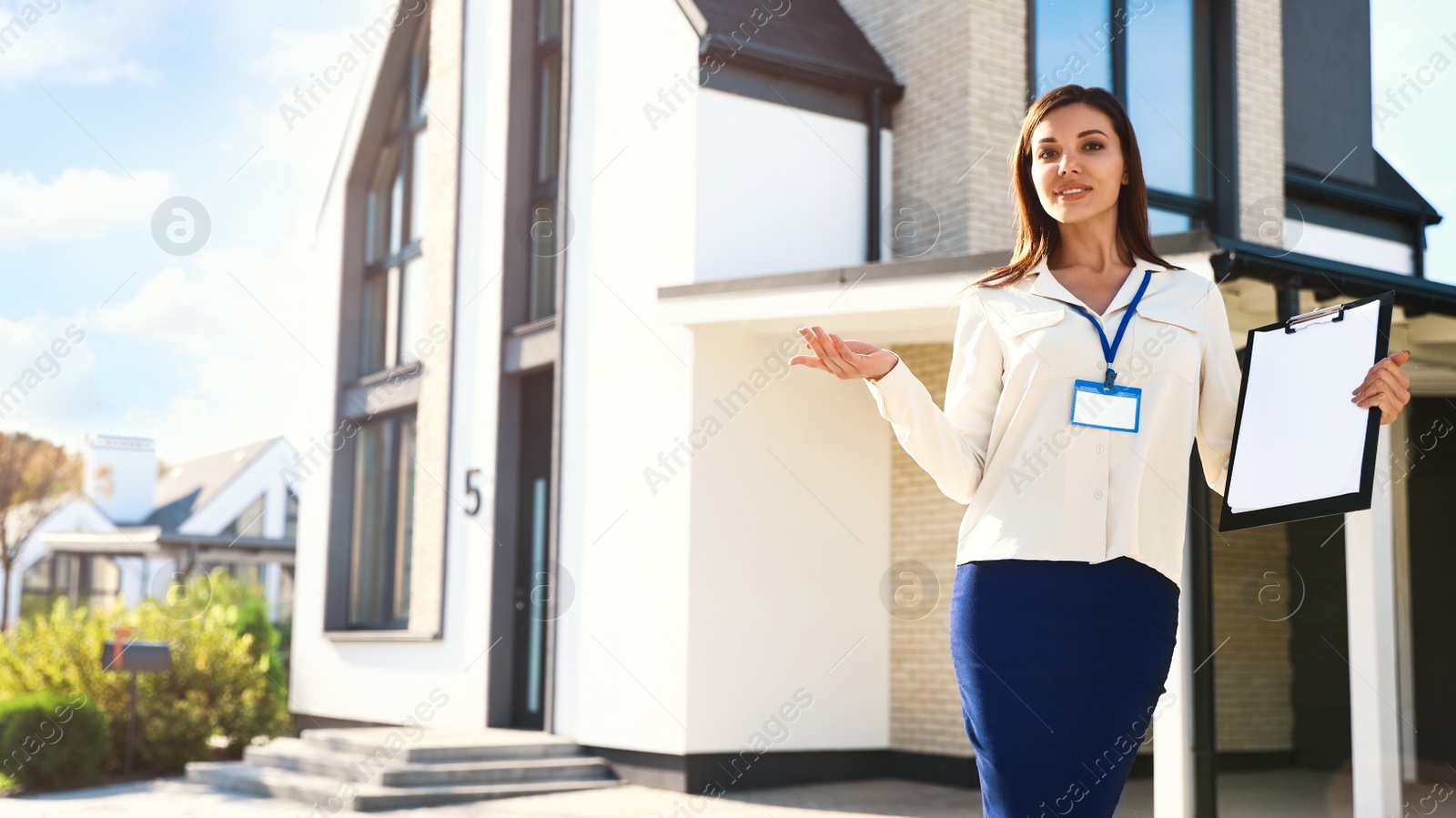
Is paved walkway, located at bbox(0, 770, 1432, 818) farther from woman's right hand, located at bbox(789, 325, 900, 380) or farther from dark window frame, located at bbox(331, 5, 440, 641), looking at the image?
woman's right hand, located at bbox(789, 325, 900, 380)

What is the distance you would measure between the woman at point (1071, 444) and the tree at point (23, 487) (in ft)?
95.2

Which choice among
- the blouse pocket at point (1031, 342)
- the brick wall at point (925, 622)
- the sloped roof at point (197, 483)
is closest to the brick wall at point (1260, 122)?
the brick wall at point (925, 622)

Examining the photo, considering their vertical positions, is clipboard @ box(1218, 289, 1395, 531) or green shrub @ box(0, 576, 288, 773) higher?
clipboard @ box(1218, 289, 1395, 531)

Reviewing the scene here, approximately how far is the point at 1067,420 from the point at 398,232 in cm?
1185

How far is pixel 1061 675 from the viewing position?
1838 mm

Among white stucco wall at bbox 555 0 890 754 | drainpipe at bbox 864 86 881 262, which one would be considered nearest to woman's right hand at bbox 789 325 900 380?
white stucco wall at bbox 555 0 890 754

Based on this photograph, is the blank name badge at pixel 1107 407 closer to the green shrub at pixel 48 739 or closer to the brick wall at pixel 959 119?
the brick wall at pixel 959 119

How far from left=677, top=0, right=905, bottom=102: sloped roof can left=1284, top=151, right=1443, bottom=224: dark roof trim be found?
12.5 feet

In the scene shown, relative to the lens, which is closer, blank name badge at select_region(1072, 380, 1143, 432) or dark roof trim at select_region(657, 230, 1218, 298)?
blank name badge at select_region(1072, 380, 1143, 432)

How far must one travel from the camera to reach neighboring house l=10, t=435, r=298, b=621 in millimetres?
31531

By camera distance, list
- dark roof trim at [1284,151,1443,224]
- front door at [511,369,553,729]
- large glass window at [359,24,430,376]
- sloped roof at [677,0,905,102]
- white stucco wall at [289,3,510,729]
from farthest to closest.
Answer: large glass window at [359,24,430,376]
dark roof trim at [1284,151,1443,224]
white stucco wall at [289,3,510,729]
front door at [511,369,553,729]
sloped roof at [677,0,905,102]

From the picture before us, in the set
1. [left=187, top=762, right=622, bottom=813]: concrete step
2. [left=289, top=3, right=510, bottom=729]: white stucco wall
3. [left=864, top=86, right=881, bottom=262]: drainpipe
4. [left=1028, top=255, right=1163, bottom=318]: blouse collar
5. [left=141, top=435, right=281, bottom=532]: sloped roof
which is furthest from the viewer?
[left=141, top=435, right=281, bottom=532]: sloped roof

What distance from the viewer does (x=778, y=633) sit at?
8.55 metres

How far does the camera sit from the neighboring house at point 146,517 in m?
31.5
